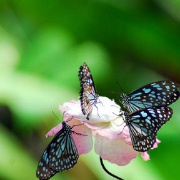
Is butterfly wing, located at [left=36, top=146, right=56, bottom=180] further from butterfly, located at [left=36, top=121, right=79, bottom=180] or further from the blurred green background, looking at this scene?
the blurred green background

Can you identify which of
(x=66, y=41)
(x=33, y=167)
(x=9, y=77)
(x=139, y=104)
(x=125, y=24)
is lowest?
(x=33, y=167)

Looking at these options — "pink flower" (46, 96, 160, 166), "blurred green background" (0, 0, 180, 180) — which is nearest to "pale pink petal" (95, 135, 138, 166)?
"pink flower" (46, 96, 160, 166)

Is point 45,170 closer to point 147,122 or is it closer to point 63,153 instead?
point 63,153

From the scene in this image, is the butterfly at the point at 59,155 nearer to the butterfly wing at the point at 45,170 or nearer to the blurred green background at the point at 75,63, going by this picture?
the butterfly wing at the point at 45,170

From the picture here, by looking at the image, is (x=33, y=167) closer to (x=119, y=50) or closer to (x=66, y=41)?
(x=66, y=41)

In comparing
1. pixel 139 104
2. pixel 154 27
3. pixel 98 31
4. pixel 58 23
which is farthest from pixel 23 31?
pixel 139 104

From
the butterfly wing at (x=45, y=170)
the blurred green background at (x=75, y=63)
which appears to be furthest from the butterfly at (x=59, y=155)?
the blurred green background at (x=75, y=63)

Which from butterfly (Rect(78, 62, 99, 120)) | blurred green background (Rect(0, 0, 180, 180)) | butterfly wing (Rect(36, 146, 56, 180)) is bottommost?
blurred green background (Rect(0, 0, 180, 180))
